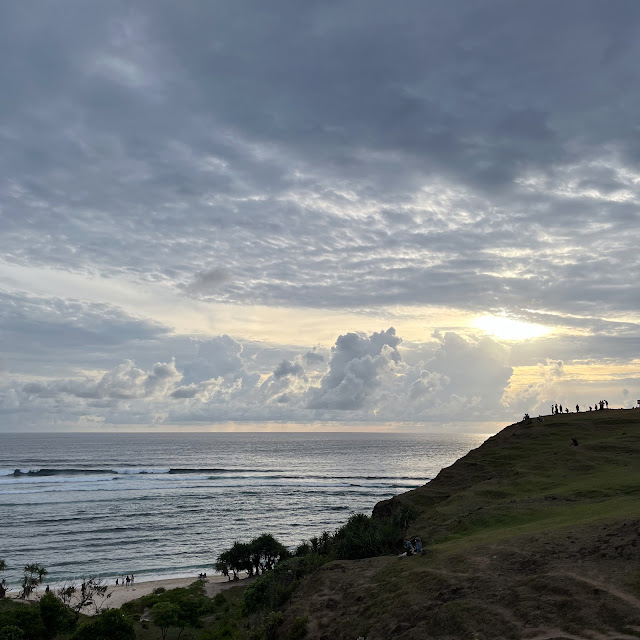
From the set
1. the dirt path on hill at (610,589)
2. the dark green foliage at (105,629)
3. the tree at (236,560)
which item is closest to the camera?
the dirt path on hill at (610,589)

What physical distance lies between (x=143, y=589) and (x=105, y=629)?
78.2 feet

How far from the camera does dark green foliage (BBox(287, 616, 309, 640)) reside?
22.9 meters

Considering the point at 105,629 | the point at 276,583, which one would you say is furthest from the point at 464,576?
the point at 105,629

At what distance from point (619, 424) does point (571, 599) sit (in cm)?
4503

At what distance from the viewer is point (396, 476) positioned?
14962 cm

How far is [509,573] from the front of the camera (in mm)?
21359

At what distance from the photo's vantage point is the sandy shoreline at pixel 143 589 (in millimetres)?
44219

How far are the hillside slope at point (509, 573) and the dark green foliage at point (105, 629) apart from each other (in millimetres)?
9786

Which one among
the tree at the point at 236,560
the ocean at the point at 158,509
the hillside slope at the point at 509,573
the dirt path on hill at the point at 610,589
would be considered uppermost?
the dirt path on hill at the point at 610,589

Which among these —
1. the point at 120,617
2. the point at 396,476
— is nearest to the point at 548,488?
the point at 120,617

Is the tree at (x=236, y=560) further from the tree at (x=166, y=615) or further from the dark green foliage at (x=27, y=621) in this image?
the dark green foliage at (x=27, y=621)

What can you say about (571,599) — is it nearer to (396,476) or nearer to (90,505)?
(90,505)

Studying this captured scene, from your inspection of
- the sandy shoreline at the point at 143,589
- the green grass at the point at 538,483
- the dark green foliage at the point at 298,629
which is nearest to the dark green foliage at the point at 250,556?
the sandy shoreline at the point at 143,589

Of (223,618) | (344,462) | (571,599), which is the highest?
(571,599)
